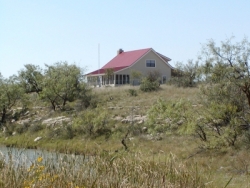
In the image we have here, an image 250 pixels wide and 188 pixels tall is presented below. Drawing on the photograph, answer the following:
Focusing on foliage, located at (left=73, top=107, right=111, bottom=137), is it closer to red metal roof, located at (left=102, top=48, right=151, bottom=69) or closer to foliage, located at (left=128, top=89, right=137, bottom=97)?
foliage, located at (left=128, top=89, right=137, bottom=97)

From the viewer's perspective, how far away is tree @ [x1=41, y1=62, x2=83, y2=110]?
37.9m

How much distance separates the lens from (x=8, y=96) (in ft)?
123

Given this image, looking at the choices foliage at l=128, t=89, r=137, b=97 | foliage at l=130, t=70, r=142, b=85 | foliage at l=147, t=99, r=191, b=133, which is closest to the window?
foliage at l=130, t=70, r=142, b=85

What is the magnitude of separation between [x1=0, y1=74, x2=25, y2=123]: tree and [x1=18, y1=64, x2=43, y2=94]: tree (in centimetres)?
462

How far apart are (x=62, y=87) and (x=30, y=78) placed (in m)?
7.71

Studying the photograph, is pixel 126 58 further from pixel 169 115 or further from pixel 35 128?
pixel 169 115

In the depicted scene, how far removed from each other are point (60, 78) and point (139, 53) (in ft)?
53.6

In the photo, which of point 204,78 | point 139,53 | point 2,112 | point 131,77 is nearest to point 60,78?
point 2,112

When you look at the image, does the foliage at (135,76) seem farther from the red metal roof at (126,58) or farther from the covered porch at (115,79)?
the red metal roof at (126,58)

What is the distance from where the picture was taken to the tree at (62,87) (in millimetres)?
37875

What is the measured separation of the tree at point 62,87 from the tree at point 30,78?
3924 millimetres

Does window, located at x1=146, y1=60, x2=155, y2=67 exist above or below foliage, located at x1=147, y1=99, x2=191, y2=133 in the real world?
above

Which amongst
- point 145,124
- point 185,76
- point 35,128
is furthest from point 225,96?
point 185,76

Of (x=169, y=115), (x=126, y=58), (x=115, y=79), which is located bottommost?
(x=169, y=115)
